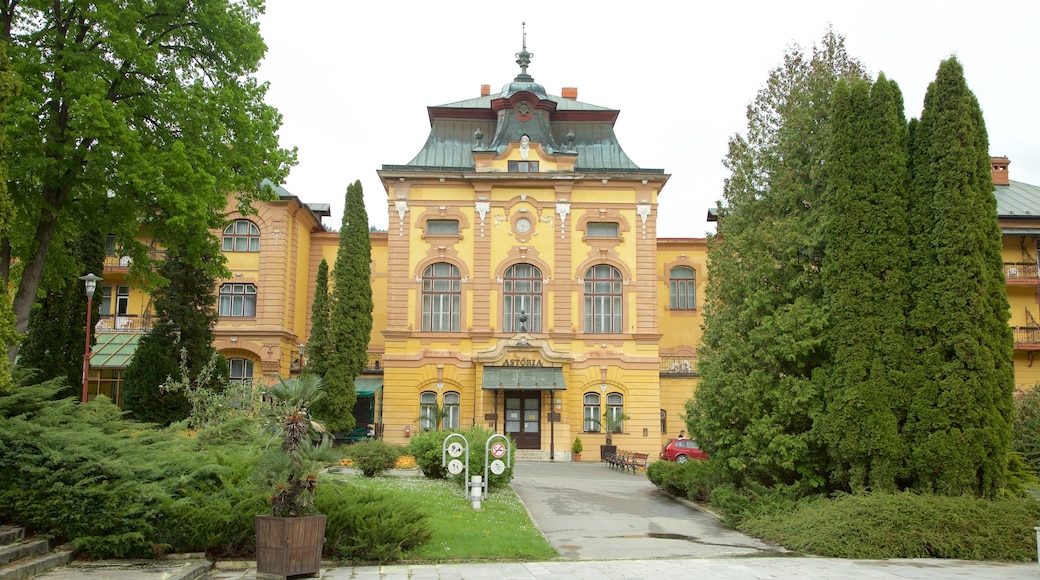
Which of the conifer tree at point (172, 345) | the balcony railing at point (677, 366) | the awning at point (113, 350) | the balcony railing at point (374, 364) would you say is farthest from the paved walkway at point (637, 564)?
the awning at point (113, 350)

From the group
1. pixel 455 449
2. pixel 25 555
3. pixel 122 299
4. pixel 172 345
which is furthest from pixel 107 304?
pixel 25 555

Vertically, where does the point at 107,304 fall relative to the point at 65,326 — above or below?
above

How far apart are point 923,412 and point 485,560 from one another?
7877mm

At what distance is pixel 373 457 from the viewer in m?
19.8

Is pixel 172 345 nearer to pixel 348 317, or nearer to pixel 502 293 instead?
pixel 348 317

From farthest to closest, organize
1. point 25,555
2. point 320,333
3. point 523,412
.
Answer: point 523,412 → point 320,333 → point 25,555

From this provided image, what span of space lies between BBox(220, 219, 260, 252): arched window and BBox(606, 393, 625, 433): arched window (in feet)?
56.9

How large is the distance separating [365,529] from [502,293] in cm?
2543

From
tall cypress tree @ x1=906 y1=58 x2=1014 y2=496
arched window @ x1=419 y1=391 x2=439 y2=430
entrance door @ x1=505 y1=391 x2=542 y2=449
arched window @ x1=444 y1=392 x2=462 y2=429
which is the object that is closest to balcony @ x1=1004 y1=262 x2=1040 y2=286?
entrance door @ x1=505 y1=391 x2=542 y2=449

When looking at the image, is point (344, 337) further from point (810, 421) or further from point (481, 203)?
→ point (810, 421)

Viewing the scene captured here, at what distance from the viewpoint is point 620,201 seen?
3756 cm

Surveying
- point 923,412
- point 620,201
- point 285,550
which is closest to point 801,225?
point 923,412

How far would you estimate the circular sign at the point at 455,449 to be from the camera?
1775 cm

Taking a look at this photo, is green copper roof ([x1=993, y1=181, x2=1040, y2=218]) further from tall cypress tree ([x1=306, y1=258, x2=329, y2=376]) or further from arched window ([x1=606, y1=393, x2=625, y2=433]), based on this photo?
tall cypress tree ([x1=306, y1=258, x2=329, y2=376])
